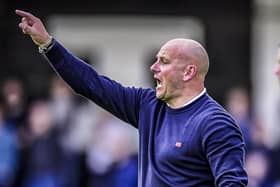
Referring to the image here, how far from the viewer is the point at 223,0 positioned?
18844 millimetres

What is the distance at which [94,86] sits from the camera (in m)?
7.98

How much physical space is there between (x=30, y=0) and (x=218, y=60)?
119 inches

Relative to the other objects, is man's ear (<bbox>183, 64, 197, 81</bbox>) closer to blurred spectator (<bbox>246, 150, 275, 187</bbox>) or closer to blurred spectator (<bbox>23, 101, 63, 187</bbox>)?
blurred spectator (<bbox>246, 150, 275, 187</bbox>)

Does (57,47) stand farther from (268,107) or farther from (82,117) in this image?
(268,107)

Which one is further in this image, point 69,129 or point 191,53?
point 69,129

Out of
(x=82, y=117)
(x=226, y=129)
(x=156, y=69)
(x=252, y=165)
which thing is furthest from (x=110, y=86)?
(x=82, y=117)

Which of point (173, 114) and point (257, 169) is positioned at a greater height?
point (173, 114)

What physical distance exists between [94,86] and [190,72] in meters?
0.68

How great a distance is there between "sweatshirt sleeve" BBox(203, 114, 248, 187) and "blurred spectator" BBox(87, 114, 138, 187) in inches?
222

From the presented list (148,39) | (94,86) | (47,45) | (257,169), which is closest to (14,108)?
(257,169)

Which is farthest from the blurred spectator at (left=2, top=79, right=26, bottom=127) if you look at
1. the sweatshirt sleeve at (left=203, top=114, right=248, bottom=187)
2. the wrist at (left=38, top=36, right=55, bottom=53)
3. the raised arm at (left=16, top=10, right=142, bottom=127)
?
the sweatshirt sleeve at (left=203, top=114, right=248, bottom=187)

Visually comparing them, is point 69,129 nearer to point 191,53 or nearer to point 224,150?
point 191,53

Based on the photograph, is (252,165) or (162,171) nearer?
(162,171)

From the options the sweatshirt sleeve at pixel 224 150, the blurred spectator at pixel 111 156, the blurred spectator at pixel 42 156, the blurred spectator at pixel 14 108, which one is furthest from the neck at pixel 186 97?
the blurred spectator at pixel 14 108
